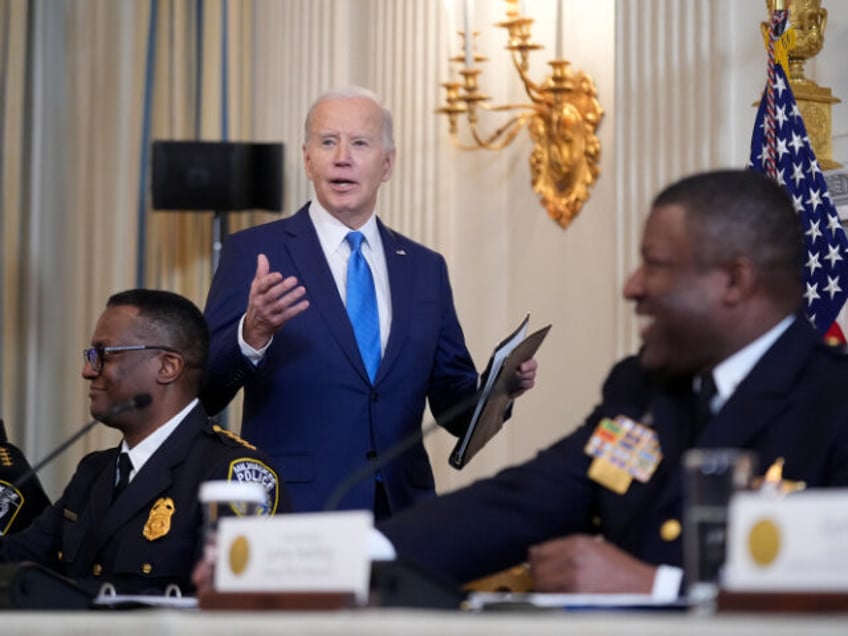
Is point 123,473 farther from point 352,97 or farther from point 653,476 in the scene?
point 653,476

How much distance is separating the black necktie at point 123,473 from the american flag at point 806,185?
1.76 m

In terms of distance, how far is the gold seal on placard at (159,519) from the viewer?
11.2 feet

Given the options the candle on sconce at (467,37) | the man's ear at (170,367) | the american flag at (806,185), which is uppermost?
the candle on sconce at (467,37)

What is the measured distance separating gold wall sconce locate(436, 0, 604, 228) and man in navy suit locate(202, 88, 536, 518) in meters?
1.55

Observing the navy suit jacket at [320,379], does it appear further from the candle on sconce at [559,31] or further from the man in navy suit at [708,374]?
the candle on sconce at [559,31]

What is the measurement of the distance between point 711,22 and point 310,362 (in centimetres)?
180

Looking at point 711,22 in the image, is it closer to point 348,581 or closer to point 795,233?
point 795,233

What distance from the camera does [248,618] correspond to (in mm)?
1860

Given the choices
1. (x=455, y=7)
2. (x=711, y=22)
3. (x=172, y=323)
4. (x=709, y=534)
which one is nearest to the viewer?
(x=709, y=534)

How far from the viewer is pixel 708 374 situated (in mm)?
2588

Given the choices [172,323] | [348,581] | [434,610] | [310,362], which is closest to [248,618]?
[348,581]

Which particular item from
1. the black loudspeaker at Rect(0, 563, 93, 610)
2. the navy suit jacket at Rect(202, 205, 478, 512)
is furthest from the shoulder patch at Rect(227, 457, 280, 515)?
the black loudspeaker at Rect(0, 563, 93, 610)

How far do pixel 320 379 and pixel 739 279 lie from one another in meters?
1.81

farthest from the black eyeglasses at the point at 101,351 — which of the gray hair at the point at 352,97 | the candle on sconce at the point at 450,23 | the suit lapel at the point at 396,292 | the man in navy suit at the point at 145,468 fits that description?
the candle on sconce at the point at 450,23
